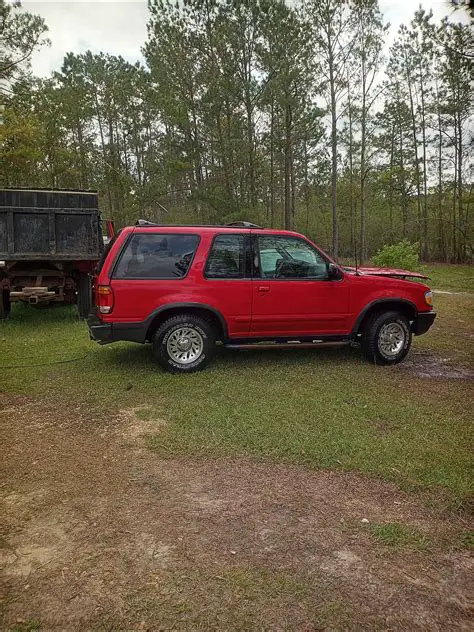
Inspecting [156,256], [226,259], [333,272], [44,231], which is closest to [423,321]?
[333,272]

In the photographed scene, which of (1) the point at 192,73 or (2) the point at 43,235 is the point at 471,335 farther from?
(1) the point at 192,73

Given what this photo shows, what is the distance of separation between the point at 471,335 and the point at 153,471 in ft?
22.9

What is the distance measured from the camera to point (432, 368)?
628 centimetres

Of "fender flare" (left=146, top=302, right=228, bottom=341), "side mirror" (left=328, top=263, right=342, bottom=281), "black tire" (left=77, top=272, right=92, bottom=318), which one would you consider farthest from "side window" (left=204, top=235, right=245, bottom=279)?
"black tire" (left=77, top=272, right=92, bottom=318)

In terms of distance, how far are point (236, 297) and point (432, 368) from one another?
2920 millimetres

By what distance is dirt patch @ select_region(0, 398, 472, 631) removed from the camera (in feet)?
7.09

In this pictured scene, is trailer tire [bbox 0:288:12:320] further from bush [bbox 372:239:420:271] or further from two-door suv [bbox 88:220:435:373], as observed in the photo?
bush [bbox 372:239:420:271]

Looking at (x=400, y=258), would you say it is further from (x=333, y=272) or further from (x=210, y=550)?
(x=210, y=550)

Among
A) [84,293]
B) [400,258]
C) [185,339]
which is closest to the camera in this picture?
[185,339]

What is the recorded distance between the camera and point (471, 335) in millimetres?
8352

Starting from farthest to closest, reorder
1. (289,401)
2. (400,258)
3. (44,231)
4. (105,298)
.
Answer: (400,258), (44,231), (105,298), (289,401)

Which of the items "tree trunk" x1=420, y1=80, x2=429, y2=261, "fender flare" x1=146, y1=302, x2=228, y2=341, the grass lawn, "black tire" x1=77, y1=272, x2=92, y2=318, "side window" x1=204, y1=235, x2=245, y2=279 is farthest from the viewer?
"tree trunk" x1=420, y1=80, x2=429, y2=261

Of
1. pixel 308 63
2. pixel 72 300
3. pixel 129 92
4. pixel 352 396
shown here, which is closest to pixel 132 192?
pixel 129 92

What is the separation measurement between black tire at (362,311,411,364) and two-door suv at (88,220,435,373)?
14mm
